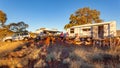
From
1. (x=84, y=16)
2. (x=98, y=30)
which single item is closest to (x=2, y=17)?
(x=84, y=16)

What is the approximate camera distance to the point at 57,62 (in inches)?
461

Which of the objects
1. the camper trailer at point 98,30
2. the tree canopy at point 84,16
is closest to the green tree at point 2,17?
the tree canopy at point 84,16

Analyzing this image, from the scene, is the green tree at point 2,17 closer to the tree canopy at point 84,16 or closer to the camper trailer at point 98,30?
the tree canopy at point 84,16

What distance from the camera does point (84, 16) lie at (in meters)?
46.8

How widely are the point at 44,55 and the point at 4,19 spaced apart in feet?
114

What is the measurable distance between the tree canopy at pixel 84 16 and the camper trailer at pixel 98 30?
52.2 feet

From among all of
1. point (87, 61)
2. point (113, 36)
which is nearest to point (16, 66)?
point (87, 61)

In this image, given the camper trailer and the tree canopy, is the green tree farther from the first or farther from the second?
the camper trailer

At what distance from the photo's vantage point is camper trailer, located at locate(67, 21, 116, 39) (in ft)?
80.6

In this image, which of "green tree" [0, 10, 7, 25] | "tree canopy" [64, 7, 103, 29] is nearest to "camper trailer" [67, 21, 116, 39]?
"tree canopy" [64, 7, 103, 29]

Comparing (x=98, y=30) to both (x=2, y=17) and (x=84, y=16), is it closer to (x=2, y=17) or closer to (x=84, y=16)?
(x=84, y=16)

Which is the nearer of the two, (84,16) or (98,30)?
(98,30)

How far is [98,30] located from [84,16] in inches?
798

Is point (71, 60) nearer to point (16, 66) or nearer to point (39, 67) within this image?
point (39, 67)
